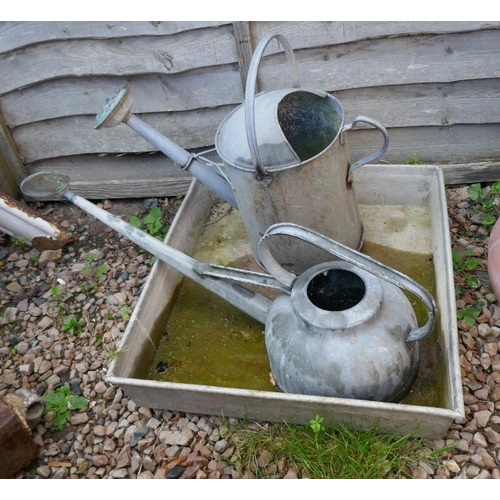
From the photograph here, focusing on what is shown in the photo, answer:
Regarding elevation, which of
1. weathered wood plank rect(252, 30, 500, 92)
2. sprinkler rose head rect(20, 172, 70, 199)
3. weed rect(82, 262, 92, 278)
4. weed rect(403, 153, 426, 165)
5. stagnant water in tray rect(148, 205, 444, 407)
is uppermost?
weathered wood plank rect(252, 30, 500, 92)

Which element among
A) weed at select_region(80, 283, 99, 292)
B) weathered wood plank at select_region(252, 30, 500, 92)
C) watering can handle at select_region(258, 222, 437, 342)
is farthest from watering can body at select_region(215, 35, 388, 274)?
weed at select_region(80, 283, 99, 292)

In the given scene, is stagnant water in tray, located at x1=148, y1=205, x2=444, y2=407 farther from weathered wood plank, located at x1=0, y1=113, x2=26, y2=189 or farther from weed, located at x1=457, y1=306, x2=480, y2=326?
weathered wood plank, located at x1=0, y1=113, x2=26, y2=189

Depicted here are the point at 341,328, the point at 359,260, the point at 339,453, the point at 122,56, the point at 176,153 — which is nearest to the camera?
the point at 359,260

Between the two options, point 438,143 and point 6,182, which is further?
point 6,182

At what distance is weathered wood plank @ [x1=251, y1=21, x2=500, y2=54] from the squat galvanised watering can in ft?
3.37

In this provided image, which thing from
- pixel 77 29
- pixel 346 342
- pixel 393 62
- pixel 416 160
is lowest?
pixel 416 160

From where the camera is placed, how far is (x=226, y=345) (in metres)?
1.85

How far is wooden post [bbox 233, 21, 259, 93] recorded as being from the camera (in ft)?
6.62

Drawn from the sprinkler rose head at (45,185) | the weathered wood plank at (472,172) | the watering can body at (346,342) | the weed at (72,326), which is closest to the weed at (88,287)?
the weed at (72,326)

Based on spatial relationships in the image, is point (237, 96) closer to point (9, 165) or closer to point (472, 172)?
point (472, 172)

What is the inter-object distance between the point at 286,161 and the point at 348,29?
0.79m

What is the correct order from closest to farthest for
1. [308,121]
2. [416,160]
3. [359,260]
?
[359,260] → [308,121] → [416,160]

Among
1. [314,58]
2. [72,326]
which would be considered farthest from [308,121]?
[72,326]

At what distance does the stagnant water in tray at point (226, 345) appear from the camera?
67.1 inches
